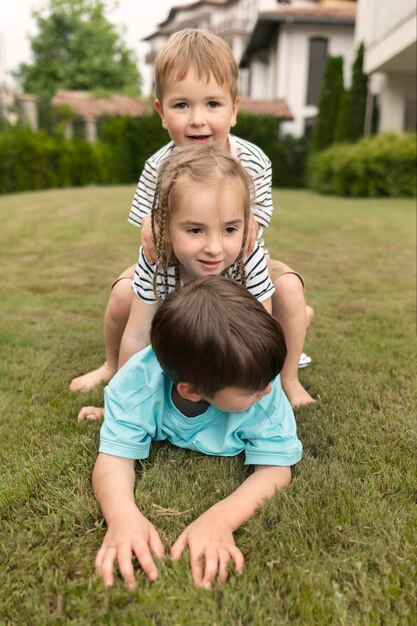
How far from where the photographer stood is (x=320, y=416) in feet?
6.79

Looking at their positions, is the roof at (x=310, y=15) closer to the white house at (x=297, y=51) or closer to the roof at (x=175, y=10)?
the white house at (x=297, y=51)

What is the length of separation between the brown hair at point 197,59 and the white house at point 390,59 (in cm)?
1100

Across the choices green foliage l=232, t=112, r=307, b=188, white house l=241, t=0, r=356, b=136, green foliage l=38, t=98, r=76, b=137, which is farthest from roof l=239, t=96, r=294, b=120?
green foliage l=38, t=98, r=76, b=137

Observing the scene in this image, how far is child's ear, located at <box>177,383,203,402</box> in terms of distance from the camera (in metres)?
1.56

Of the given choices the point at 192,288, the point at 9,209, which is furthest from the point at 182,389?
the point at 9,209

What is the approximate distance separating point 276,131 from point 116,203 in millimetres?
11105

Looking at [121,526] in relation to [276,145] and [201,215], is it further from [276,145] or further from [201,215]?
[276,145]

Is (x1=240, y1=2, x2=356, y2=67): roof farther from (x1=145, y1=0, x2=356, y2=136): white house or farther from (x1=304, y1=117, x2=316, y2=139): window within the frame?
(x1=304, y1=117, x2=316, y2=139): window

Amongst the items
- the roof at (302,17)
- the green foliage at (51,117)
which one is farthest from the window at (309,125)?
the green foliage at (51,117)

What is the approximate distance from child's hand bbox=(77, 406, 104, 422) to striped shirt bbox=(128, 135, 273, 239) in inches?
32.9

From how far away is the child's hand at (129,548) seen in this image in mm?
1279

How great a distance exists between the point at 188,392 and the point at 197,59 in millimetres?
1283

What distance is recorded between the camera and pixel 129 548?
1.33 metres

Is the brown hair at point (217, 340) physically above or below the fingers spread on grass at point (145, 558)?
above
